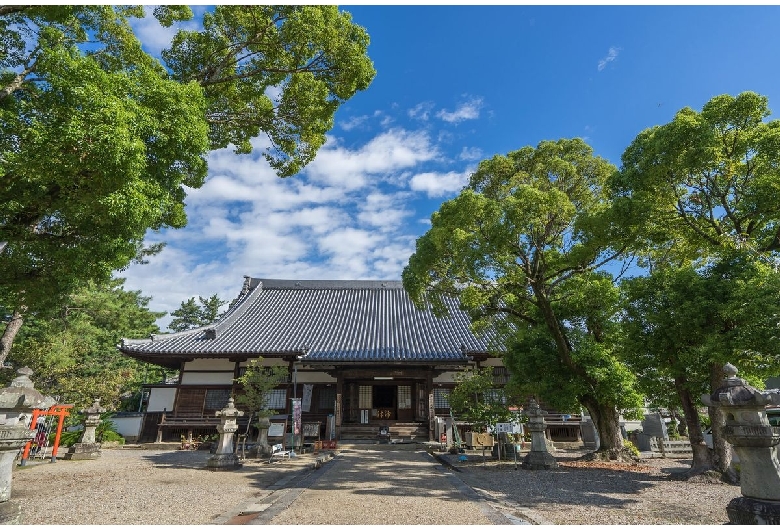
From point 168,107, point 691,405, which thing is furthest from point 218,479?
point 691,405

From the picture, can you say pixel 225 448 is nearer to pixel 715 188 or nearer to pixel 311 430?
pixel 311 430

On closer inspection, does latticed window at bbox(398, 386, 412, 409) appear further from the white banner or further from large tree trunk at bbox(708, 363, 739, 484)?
large tree trunk at bbox(708, 363, 739, 484)

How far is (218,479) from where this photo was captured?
333 inches

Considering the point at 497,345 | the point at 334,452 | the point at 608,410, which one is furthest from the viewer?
the point at 497,345

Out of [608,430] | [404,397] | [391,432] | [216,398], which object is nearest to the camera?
[608,430]

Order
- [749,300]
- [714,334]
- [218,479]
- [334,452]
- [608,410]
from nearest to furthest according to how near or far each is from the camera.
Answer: [749,300]
[714,334]
[218,479]
[608,410]
[334,452]

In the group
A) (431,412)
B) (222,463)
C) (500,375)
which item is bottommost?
(222,463)

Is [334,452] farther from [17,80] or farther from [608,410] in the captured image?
[17,80]

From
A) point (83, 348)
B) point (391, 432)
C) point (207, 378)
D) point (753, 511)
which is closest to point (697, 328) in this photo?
point (753, 511)

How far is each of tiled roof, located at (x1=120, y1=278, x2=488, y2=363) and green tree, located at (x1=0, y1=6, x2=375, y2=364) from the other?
30.6 feet

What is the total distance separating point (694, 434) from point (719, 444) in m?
0.56

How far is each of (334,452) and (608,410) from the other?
8827mm

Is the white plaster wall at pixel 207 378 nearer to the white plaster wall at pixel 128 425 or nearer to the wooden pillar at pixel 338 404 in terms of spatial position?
the white plaster wall at pixel 128 425

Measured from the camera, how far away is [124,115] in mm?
5418
